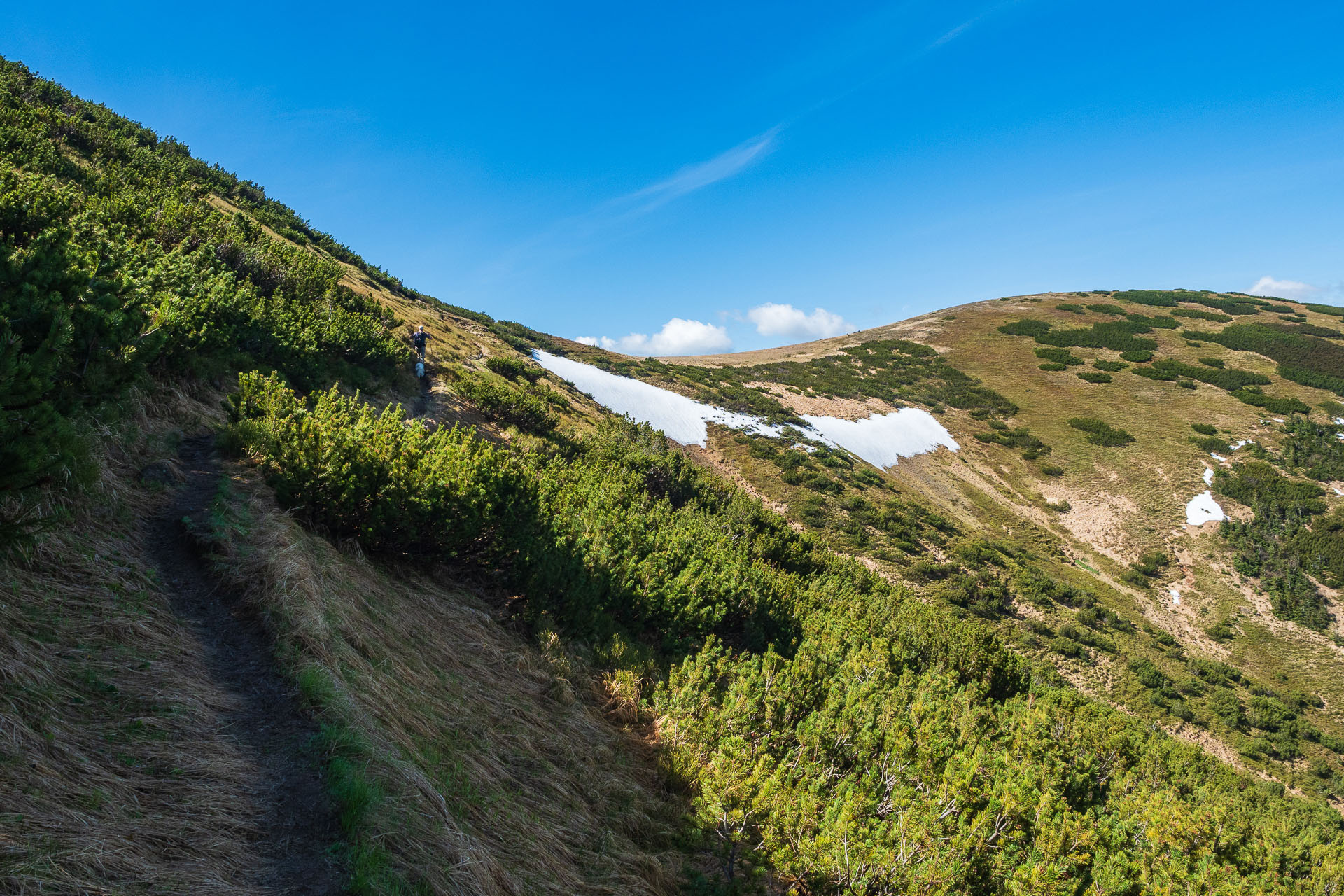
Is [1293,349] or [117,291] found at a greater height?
[1293,349]

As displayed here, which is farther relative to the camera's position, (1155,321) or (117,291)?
(1155,321)

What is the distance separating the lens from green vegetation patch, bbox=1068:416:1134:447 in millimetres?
34562

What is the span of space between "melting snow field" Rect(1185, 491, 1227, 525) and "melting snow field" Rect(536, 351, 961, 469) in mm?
10722

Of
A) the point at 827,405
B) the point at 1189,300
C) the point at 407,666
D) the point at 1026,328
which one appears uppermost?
the point at 1189,300

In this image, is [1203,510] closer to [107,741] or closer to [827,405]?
[827,405]

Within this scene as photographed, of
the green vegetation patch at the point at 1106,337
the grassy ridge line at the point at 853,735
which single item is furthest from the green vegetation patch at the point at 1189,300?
the grassy ridge line at the point at 853,735

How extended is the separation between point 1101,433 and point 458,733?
136 feet

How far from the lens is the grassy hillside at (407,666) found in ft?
9.39

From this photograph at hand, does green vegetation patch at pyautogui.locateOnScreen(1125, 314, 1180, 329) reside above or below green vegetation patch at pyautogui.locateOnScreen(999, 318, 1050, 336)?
above

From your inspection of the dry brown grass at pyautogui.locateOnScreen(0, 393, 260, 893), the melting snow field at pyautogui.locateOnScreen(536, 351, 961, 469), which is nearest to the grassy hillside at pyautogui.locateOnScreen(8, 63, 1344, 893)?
the dry brown grass at pyautogui.locateOnScreen(0, 393, 260, 893)

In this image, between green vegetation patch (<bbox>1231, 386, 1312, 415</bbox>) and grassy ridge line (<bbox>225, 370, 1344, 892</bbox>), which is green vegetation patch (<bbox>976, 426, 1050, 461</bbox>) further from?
grassy ridge line (<bbox>225, 370, 1344, 892</bbox>)

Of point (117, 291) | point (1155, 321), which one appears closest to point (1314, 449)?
point (1155, 321)

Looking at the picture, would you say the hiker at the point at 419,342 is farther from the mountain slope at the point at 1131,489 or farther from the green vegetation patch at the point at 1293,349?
the green vegetation patch at the point at 1293,349

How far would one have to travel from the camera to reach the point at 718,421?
2980 cm
